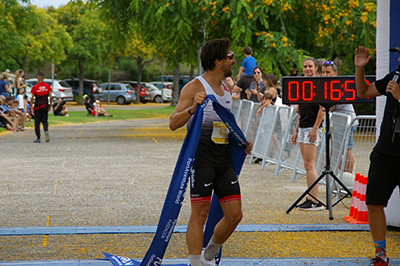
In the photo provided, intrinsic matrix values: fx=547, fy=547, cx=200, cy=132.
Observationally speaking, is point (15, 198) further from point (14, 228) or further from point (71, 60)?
point (71, 60)

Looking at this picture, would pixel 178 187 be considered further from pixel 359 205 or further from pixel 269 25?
pixel 269 25

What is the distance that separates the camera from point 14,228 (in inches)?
239

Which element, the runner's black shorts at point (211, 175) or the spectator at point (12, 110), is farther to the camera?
the spectator at point (12, 110)

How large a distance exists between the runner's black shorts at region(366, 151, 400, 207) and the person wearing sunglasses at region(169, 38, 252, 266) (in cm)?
119

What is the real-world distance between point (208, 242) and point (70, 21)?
4629cm

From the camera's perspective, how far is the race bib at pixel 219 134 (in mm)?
4412

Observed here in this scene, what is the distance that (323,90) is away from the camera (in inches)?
264

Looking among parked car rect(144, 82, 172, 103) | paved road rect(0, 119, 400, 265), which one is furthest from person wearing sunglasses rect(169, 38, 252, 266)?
parked car rect(144, 82, 172, 103)

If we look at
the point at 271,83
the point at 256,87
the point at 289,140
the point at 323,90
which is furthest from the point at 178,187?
the point at 256,87

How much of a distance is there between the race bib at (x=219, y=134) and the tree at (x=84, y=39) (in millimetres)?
41676

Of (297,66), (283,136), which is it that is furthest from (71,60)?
(283,136)

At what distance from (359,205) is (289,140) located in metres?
3.88

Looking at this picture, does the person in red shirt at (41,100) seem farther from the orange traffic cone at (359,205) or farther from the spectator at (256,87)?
the orange traffic cone at (359,205)

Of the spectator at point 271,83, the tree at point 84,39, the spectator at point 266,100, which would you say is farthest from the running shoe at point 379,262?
the tree at point 84,39
